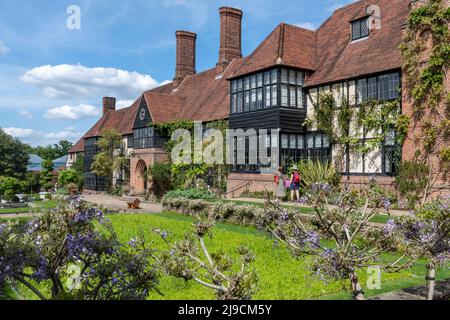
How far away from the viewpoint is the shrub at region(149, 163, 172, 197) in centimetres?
3038

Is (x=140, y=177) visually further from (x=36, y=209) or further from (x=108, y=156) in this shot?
(x=36, y=209)

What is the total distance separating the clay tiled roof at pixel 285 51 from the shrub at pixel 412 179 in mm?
8333

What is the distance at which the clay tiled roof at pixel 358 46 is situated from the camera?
1842 centimetres

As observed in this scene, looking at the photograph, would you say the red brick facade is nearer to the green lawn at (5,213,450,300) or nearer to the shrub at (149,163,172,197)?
the shrub at (149,163,172,197)

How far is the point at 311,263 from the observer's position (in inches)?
193

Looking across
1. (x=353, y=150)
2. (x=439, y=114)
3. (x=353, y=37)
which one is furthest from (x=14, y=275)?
(x=353, y=37)

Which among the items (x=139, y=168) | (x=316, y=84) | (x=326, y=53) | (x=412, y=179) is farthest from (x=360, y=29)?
(x=139, y=168)

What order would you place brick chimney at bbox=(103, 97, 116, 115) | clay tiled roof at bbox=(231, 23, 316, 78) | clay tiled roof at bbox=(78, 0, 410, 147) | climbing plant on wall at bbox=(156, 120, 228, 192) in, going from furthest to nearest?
brick chimney at bbox=(103, 97, 116, 115)
climbing plant on wall at bbox=(156, 120, 228, 192)
clay tiled roof at bbox=(231, 23, 316, 78)
clay tiled roof at bbox=(78, 0, 410, 147)

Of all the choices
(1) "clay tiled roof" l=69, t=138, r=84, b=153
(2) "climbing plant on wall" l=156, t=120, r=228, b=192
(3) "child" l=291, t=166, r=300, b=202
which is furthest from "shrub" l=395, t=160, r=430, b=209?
(1) "clay tiled roof" l=69, t=138, r=84, b=153

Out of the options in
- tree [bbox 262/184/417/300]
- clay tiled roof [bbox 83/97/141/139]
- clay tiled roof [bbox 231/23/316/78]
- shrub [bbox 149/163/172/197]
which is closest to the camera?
tree [bbox 262/184/417/300]

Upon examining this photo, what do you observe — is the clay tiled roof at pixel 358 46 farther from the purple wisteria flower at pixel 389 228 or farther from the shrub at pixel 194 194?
the purple wisteria flower at pixel 389 228

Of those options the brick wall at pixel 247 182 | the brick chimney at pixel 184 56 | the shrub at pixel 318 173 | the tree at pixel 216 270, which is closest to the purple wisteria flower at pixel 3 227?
the tree at pixel 216 270

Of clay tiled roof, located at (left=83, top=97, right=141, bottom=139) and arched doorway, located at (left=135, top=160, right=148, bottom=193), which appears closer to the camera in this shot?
arched doorway, located at (left=135, top=160, right=148, bottom=193)

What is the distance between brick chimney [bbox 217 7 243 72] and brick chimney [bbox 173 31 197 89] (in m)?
7.05
